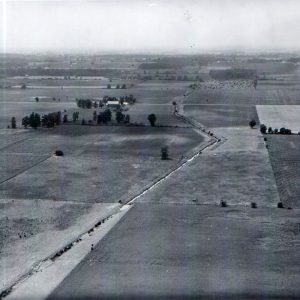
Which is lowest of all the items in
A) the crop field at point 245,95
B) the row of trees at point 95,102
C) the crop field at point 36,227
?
the crop field at point 36,227

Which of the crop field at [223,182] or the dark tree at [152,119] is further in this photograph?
the dark tree at [152,119]

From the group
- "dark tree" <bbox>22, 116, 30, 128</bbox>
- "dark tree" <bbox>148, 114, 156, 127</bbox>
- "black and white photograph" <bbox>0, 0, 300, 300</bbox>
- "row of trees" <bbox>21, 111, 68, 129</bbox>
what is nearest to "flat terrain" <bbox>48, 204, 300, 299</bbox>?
"black and white photograph" <bbox>0, 0, 300, 300</bbox>

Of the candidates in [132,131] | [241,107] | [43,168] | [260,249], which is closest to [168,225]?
[260,249]

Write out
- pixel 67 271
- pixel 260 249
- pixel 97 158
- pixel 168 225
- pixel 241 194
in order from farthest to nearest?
pixel 97 158, pixel 241 194, pixel 168 225, pixel 260 249, pixel 67 271

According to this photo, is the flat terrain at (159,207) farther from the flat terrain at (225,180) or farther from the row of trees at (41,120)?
the row of trees at (41,120)

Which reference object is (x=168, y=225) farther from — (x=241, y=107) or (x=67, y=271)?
(x=241, y=107)

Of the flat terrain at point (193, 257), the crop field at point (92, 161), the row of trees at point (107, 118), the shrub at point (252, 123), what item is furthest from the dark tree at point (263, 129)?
the flat terrain at point (193, 257)

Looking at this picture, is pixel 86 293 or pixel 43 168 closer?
pixel 86 293

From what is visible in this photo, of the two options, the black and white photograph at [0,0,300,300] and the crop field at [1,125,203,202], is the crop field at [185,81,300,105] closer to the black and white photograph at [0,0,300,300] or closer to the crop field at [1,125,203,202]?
the black and white photograph at [0,0,300,300]
